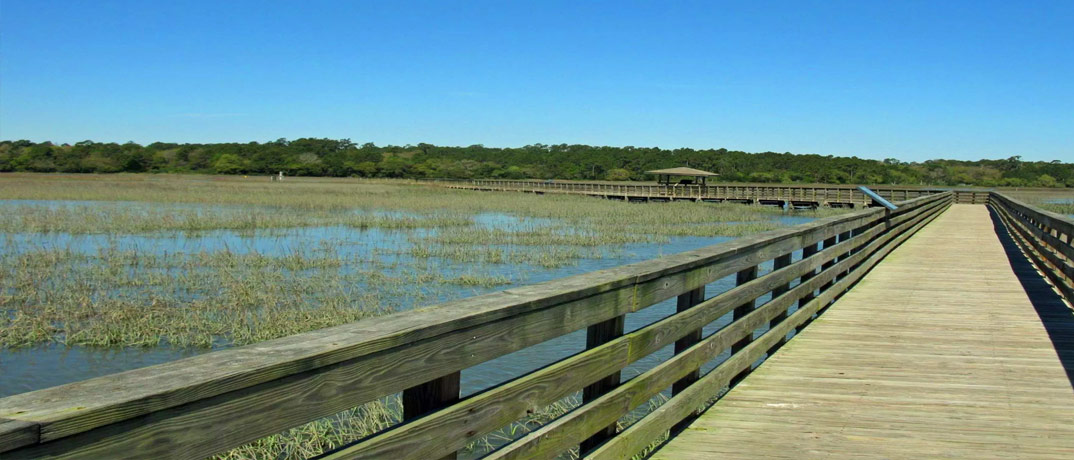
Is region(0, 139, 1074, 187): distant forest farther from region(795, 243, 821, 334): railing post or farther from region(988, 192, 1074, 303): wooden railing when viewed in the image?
region(795, 243, 821, 334): railing post

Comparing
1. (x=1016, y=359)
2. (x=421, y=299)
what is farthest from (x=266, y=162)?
(x=1016, y=359)

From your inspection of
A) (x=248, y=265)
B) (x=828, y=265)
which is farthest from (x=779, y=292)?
(x=248, y=265)

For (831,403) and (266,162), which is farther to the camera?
(266,162)

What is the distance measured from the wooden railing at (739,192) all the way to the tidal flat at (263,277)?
17.8m

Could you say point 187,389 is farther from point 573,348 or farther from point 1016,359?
point 573,348

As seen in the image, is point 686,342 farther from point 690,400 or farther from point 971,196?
point 971,196

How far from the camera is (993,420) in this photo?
4.42m

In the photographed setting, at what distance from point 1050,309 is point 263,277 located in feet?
38.1

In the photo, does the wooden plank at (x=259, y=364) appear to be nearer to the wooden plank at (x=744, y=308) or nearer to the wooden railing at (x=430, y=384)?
the wooden railing at (x=430, y=384)

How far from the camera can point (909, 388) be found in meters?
5.05

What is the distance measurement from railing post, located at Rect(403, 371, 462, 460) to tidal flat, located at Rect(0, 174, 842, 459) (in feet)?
11.9

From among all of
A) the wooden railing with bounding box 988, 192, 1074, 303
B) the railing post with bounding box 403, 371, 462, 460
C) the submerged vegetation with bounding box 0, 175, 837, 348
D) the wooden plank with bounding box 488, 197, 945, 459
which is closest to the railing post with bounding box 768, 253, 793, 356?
the wooden plank with bounding box 488, 197, 945, 459

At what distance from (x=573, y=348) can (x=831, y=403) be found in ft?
16.4

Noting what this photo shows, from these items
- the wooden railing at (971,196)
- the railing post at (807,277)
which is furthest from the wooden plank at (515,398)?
the wooden railing at (971,196)
